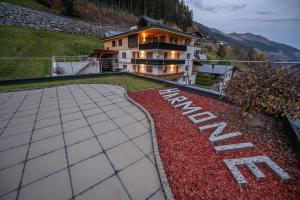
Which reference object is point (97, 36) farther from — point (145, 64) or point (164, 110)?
point (164, 110)

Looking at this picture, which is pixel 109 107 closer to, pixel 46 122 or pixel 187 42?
pixel 46 122

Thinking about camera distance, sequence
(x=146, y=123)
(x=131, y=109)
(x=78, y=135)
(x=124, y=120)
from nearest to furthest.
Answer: (x=78, y=135), (x=146, y=123), (x=124, y=120), (x=131, y=109)

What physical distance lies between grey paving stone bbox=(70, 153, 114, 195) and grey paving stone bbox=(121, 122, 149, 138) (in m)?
0.85

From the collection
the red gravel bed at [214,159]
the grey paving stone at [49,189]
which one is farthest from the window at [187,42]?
the grey paving stone at [49,189]

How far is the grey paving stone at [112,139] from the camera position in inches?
109

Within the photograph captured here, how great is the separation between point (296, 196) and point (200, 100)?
11.2 feet

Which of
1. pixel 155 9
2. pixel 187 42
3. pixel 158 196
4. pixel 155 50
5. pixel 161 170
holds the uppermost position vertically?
pixel 155 9

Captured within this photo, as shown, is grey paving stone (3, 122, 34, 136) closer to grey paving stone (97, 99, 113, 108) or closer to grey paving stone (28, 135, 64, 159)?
grey paving stone (28, 135, 64, 159)

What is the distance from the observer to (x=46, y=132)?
3.11 meters

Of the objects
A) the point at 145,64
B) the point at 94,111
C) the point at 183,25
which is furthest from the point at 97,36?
the point at 183,25

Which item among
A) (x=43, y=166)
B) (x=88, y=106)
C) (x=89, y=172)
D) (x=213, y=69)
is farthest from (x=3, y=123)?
(x=213, y=69)

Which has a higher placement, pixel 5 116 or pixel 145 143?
pixel 5 116

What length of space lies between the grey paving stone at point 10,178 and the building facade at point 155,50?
15848 mm

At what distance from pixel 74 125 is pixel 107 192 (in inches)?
87.2
